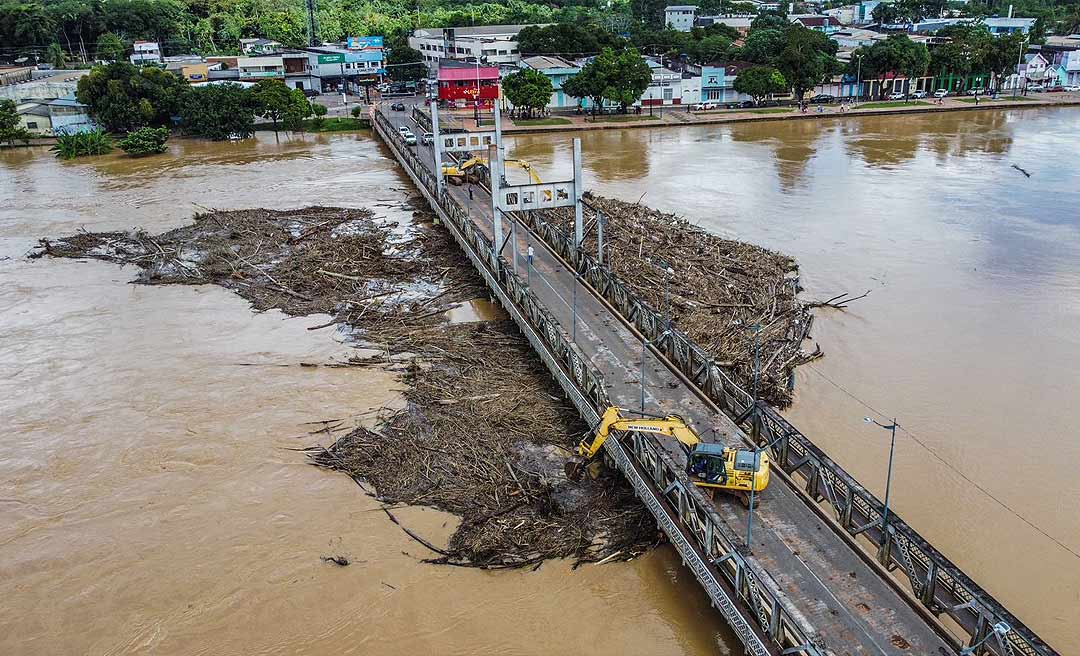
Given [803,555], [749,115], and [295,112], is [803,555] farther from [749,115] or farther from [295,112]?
[749,115]

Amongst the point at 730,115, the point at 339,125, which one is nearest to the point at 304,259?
the point at 339,125

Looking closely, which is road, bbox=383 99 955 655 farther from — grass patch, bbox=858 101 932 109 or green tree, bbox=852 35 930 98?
green tree, bbox=852 35 930 98

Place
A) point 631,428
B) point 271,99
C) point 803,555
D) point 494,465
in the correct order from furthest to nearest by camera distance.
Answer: point 271,99 < point 494,465 < point 631,428 < point 803,555

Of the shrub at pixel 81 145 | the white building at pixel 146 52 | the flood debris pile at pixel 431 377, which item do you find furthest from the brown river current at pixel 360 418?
the white building at pixel 146 52

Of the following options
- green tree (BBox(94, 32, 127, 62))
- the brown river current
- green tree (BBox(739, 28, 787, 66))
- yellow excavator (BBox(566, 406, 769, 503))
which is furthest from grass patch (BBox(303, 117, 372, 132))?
yellow excavator (BBox(566, 406, 769, 503))

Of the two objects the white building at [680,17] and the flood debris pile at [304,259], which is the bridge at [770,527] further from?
the white building at [680,17]

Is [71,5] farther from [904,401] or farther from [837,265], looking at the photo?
[904,401]
